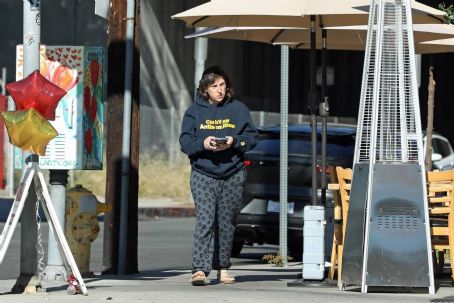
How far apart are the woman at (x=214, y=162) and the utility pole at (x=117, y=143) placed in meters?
2.02

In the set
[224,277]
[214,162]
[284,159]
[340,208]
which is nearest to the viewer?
[214,162]

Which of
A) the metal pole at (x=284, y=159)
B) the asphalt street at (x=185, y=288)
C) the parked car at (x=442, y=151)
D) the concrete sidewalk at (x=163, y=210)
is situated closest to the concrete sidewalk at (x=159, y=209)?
the concrete sidewalk at (x=163, y=210)

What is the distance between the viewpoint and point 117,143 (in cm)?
1390

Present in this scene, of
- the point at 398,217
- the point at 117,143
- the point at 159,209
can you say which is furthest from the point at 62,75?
the point at 159,209

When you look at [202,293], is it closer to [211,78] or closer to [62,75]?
[211,78]

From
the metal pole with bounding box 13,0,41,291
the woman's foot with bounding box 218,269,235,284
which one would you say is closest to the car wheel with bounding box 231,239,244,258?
the woman's foot with bounding box 218,269,235,284

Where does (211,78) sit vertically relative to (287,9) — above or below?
below

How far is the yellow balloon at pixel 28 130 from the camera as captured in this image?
10305 mm

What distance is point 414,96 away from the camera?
36.1 feet

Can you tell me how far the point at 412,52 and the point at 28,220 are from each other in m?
3.18

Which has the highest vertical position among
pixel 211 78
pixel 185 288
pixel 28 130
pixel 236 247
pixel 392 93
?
pixel 211 78

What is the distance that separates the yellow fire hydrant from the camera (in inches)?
510

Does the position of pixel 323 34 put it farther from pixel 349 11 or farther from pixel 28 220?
pixel 28 220

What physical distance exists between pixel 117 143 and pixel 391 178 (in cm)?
369
